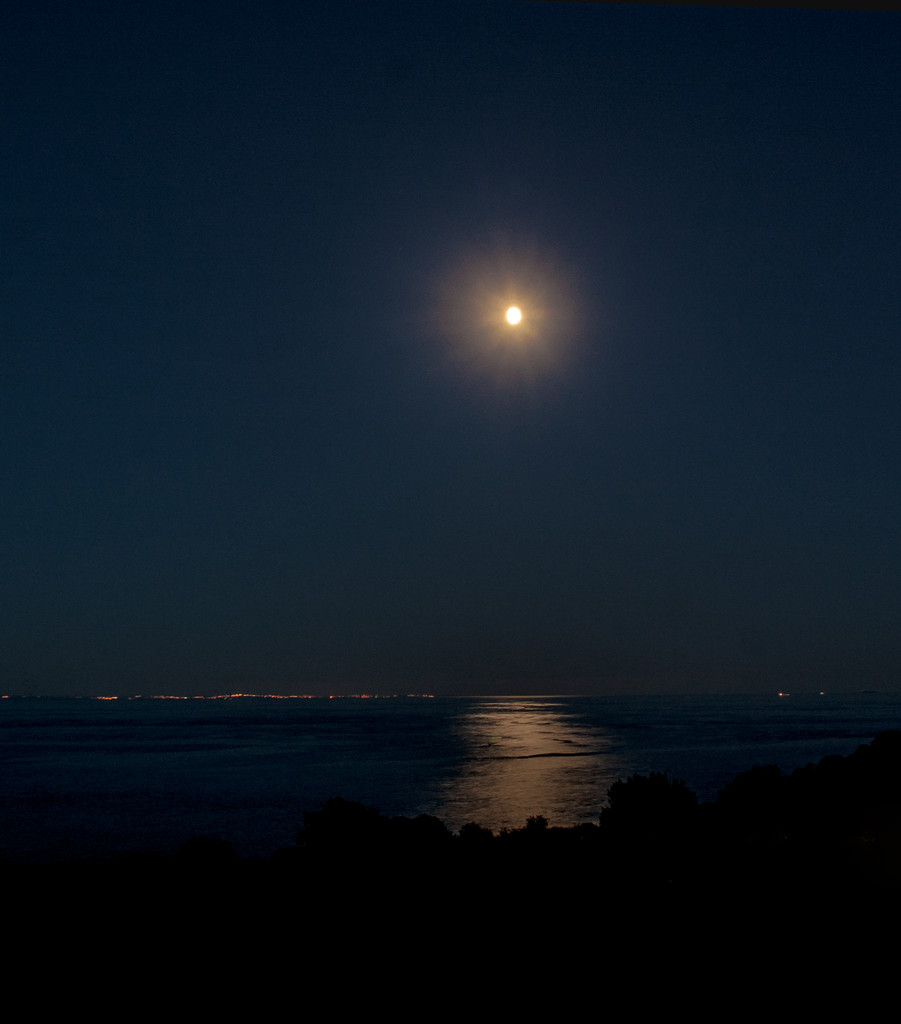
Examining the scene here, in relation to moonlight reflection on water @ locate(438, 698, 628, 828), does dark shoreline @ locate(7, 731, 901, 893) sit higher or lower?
higher

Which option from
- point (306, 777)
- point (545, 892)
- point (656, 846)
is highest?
point (656, 846)

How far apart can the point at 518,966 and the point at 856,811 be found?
7.26 meters

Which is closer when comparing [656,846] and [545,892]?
[545,892]

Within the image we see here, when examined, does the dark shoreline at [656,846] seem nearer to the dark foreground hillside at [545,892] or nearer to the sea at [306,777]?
the dark foreground hillside at [545,892]

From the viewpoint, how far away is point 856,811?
1275 centimetres

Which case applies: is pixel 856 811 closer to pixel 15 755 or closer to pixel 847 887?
pixel 847 887

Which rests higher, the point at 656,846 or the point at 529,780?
the point at 656,846

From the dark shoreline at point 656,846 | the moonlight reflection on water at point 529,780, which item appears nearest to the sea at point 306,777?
the moonlight reflection on water at point 529,780

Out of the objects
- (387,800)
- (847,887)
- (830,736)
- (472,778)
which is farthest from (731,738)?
(847,887)

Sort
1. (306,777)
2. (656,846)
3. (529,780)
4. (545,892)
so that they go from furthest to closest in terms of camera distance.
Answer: (306,777) → (529,780) → (656,846) → (545,892)

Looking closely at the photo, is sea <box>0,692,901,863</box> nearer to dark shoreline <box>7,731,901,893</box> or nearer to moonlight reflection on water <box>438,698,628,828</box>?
moonlight reflection on water <box>438,698,628,828</box>

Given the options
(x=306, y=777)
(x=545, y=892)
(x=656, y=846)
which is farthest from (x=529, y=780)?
(x=545, y=892)

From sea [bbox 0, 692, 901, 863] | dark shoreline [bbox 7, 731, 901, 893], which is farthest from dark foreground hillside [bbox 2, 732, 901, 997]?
sea [bbox 0, 692, 901, 863]

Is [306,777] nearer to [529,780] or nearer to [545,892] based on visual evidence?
[529,780]
